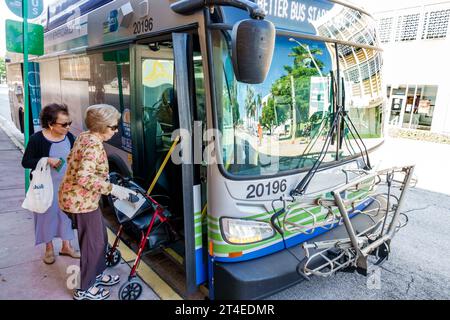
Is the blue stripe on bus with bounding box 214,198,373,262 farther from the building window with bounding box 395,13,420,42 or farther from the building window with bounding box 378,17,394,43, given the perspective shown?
the building window with bounding box 378,17,394,43

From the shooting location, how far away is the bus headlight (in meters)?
2.41

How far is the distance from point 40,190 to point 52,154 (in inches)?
13.8

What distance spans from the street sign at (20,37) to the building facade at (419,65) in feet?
40.3

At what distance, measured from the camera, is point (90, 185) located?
246cm

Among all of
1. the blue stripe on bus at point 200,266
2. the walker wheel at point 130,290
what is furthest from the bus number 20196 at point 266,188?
the walker wheel at point 130,290

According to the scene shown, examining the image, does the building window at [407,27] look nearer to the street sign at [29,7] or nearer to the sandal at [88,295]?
the street sign at [29,7]

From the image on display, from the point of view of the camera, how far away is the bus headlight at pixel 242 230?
7.91 ft

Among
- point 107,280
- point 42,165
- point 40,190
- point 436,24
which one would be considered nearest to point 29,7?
point 42,165

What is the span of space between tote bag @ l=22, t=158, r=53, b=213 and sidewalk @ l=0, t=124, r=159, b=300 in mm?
666

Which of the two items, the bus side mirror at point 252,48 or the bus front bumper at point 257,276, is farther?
the bus front bumper at point 257,276

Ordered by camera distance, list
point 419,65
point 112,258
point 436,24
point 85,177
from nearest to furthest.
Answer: point 85,177, point 112,258, point 436,24, point 419,65

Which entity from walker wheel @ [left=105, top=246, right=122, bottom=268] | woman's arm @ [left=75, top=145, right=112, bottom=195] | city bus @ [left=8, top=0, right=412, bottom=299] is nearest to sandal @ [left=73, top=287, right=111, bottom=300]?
walker wheel @ [left=105, top=246, right=122, bottom=268]

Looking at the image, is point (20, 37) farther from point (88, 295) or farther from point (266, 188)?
point (266, 188)
